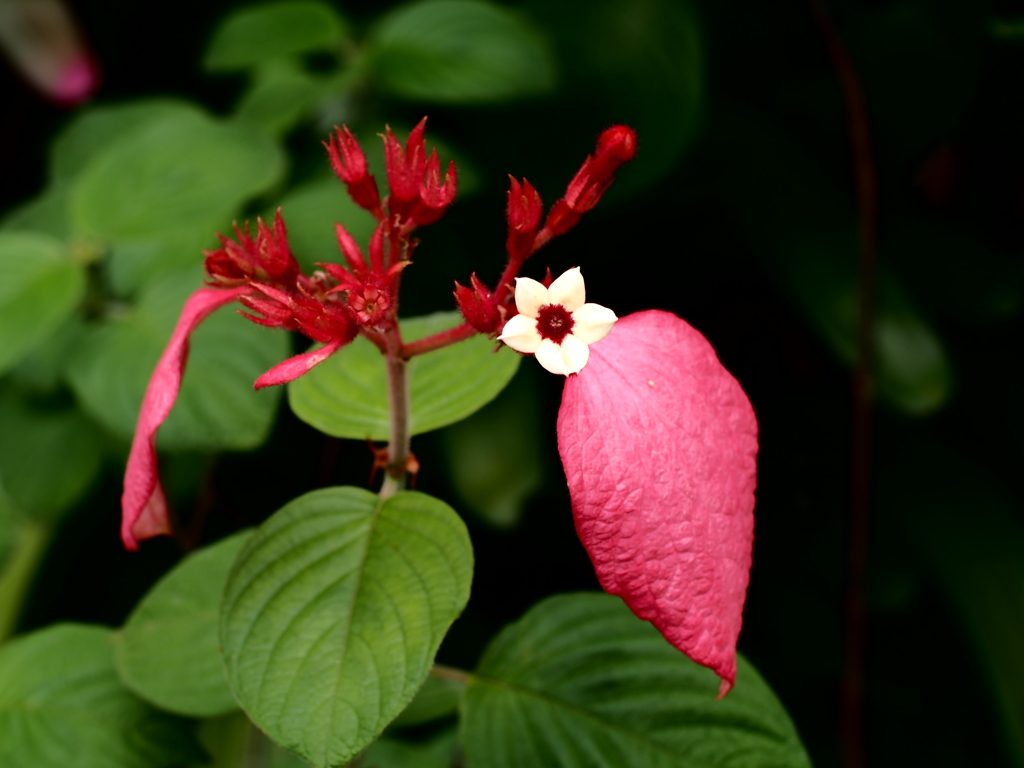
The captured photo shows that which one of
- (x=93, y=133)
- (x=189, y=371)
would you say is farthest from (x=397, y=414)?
(x=93, y=133)

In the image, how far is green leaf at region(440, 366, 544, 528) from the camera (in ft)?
3.33

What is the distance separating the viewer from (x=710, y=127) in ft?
4.00

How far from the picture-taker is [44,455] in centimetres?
80

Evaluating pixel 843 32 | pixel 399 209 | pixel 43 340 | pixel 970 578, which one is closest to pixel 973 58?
pixel 843 32

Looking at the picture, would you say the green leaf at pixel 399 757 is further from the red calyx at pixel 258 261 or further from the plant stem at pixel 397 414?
the red calyx at pixel 258 261

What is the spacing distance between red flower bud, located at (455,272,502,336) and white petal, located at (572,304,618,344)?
0.12ft

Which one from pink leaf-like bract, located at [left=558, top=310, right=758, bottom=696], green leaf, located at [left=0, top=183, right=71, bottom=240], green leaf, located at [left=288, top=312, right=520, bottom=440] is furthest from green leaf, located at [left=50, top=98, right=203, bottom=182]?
pink leaf-like bract, located at [left=558, top=310, right=758, bottom=696]

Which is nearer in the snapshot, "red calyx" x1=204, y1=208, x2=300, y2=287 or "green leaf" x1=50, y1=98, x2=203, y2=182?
"red calyx" x1=204, y1=208, x2=300, y2=287

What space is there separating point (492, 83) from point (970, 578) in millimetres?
779

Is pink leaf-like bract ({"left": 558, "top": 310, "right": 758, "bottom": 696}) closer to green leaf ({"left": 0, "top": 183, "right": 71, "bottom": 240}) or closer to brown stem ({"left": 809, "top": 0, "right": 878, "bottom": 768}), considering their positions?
brown stem ({"left": 809, "top": 0, "right": 878, "bottom": 768})

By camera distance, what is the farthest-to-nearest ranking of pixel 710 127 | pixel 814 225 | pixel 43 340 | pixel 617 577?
pixel 710 127 < pixel 814 225 < pixel 43 340 < pixel 617 577

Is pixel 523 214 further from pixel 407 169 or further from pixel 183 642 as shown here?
pixel 183 642

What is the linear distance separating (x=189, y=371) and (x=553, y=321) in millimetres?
389

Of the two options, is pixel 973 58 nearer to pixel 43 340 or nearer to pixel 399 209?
pixel 399 209
